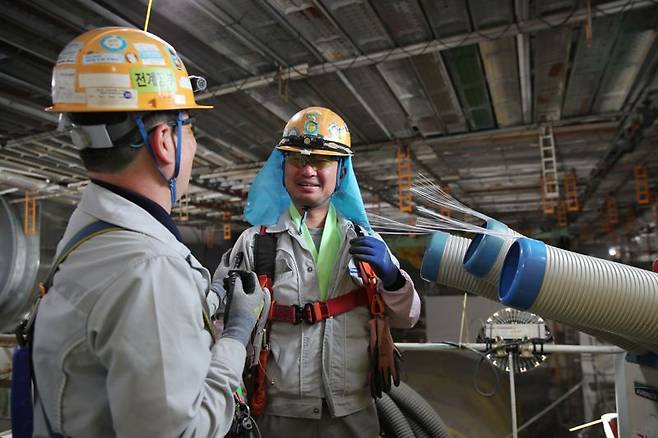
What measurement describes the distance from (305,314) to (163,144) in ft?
Result: 2.79

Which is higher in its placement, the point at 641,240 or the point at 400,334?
the point at 641,240

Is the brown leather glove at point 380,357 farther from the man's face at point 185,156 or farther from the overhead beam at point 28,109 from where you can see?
the overhead beam at point 28,109

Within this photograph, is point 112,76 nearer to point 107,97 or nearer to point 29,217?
point 107,97

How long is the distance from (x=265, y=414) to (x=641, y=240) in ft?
58.7

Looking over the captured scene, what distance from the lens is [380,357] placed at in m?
1.69

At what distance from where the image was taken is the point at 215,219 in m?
13.9

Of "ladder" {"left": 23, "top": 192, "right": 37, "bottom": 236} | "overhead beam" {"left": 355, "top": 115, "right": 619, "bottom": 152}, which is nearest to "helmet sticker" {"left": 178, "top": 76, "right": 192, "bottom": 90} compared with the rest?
"overhead beam" {"left": 355, "top": 115, "right": 619, "bottom": 152}

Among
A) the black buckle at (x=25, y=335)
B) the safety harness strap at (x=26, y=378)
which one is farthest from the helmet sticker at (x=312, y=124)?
the black buckle at (x=25, y=335)

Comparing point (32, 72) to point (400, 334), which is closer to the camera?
point (32, 72)

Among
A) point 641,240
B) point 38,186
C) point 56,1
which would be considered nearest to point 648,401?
point 56,1

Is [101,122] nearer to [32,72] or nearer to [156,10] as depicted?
[156,10]


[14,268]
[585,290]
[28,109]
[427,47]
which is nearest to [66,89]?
[585,290]

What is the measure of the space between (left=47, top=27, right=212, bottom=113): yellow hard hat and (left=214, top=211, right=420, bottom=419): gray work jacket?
0.82m

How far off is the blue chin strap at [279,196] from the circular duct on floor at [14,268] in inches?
293
